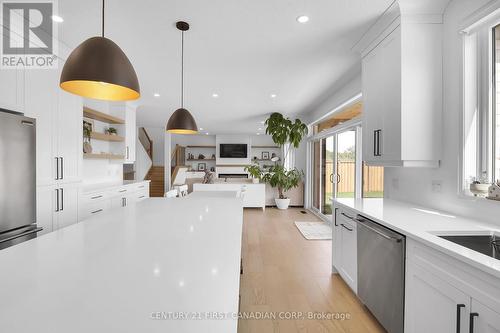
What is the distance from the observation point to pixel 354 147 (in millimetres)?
4246

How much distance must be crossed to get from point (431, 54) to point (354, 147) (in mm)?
2193

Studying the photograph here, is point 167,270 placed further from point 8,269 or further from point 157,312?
point 8,269

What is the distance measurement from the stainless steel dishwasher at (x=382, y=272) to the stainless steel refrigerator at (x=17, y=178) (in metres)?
2.91

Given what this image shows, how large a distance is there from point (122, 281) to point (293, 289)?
2127mm

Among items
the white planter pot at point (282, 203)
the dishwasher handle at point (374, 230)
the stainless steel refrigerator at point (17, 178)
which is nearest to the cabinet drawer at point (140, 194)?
the stainless steel refrigerator at point (17, 178)

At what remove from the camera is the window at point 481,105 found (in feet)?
6.07

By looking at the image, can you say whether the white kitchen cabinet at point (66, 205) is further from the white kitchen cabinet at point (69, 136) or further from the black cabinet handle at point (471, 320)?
the black cabinet handle at point (471, 320)

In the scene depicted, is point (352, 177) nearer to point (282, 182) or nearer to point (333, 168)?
point (333, 168)

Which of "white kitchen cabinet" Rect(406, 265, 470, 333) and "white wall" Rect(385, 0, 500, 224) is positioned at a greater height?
"white wall" Rect(385, 0, 500, 224)

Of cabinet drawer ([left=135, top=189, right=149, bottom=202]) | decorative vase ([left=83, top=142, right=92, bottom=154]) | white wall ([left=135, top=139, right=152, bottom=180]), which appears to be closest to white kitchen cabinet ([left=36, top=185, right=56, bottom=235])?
decorative vase ([left=83, top=142, right=92, bottom=154])

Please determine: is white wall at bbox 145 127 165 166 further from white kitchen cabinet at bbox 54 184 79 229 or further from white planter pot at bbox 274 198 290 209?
white kitchen cabinet at bbox 54 184 79 229

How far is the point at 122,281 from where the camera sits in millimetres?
826

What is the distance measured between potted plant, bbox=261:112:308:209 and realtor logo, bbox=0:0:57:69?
460 centimetres

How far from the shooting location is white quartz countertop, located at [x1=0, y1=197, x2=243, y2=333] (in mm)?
614
